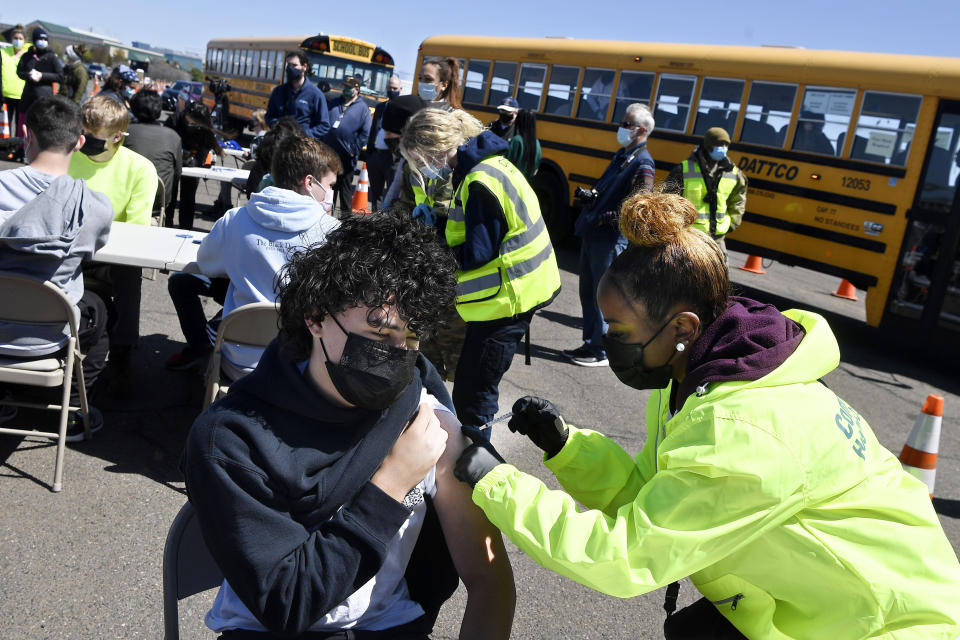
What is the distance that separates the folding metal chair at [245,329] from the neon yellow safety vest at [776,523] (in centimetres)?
185

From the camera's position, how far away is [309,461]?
1535 millimetres

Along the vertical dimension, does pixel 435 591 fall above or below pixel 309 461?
below

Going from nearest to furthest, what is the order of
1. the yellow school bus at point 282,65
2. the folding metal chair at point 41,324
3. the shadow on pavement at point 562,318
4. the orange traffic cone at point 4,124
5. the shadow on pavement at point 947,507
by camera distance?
the folding metal chair at point 41,324, the shadow on pavement at point 947,507, the shadow on pavement at point 562,318, the orange traffic cone at point 4,124, the yellow school bus at point 282,65

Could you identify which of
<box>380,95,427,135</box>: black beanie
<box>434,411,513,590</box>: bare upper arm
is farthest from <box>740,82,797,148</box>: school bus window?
<box>434,411,513,590</box>: bare upper arm

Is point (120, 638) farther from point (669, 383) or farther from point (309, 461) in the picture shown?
point (669, 383)

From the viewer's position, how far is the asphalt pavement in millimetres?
2682

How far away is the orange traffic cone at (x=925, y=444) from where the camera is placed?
412 centimetres

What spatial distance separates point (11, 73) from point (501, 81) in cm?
760

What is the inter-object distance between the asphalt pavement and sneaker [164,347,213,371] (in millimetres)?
58

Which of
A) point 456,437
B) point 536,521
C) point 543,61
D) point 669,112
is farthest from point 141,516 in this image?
point 543,61

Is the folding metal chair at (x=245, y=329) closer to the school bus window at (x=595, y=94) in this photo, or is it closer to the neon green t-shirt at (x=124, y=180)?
the neon green t-shirt at (x=124, y=180)

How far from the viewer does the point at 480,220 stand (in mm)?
3547

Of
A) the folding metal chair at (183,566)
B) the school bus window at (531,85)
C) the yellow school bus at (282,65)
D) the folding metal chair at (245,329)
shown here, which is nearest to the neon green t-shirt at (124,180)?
the folding metal chair at (245,329)

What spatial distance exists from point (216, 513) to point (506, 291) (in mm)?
2281
